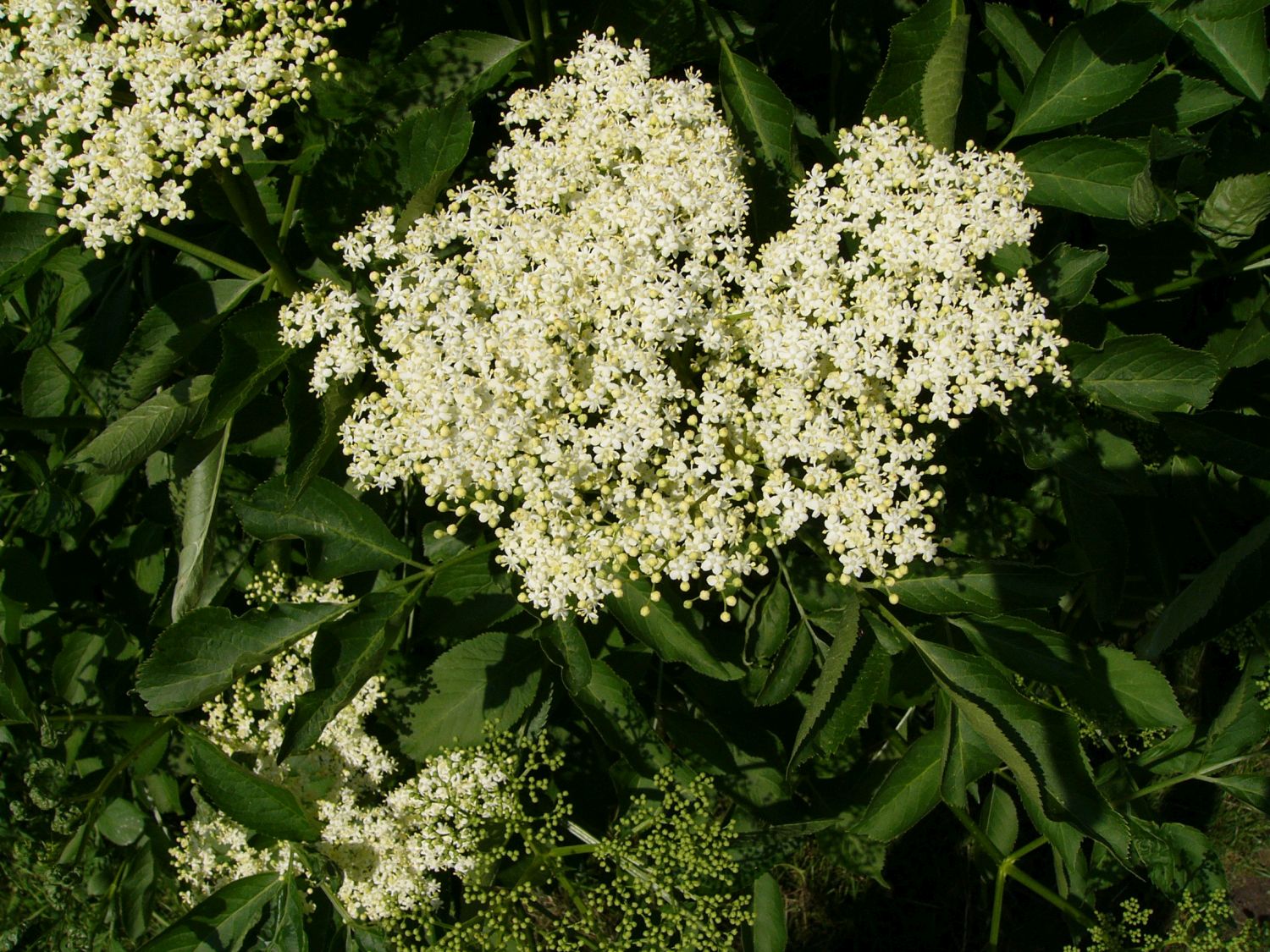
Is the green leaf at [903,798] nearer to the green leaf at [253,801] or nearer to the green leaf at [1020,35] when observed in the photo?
the green leaf at [253,801]

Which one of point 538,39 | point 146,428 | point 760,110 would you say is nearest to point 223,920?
point 146,428

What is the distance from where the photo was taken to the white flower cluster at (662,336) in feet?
7.60

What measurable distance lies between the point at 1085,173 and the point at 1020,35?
1.73 ft

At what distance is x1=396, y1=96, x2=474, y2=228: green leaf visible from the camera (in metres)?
2.49

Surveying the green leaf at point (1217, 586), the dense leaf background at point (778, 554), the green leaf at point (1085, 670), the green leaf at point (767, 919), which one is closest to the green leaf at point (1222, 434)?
the dense leaf background at point (778, 554)

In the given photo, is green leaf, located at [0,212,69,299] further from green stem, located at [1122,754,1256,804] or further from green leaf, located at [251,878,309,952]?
green stem, located at [1122,754,1256,804]

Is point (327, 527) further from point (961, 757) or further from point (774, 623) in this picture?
point (961, 757)

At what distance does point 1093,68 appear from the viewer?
2.51 metres

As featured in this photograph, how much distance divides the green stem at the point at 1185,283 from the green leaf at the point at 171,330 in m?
2.82

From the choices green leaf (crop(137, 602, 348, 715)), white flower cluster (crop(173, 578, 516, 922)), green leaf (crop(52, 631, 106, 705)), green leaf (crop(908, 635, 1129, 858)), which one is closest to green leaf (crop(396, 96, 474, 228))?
green leaf (crop(137, 602, 348, 715))

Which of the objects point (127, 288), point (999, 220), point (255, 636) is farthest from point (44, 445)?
point (999, 220)

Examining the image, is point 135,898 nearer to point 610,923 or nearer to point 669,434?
point 610,923

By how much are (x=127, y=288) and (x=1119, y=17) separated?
329 centimetres

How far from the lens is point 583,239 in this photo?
2.37 m
